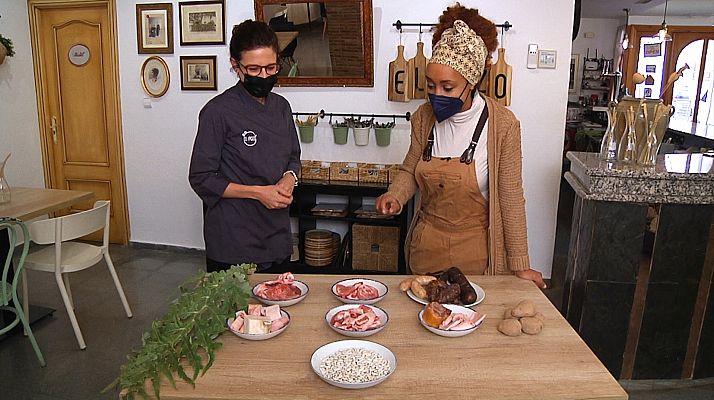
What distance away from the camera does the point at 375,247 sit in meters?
3.82

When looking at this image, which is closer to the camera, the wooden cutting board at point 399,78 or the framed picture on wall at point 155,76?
the wooden cutting board at point 399,78

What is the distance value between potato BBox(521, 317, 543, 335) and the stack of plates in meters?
2.56

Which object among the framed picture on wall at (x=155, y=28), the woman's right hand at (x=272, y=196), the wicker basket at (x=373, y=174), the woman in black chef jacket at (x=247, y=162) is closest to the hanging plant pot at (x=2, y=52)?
the framed picture on wall at (x=155, y=28)

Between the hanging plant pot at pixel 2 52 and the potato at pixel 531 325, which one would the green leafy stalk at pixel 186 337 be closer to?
the potato at pixel 531 325

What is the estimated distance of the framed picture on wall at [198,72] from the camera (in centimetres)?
422

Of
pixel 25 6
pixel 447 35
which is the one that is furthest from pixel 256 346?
pixel 25 6

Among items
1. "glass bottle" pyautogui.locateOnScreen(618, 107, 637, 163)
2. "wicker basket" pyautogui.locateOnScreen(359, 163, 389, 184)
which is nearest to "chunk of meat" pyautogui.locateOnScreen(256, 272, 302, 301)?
"glass bottle" pyautogui.locateOnScreen(618, 107, 637, 163)

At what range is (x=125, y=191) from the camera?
4.75 metres

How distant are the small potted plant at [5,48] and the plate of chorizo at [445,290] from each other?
4.20 meters

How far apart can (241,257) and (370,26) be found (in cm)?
232

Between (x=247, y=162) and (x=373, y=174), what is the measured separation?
1.94m

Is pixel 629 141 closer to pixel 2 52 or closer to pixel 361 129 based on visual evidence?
pixel 361 129

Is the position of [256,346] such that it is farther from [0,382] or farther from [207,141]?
[0,382]

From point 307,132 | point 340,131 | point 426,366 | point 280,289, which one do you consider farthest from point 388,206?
point 307,132
